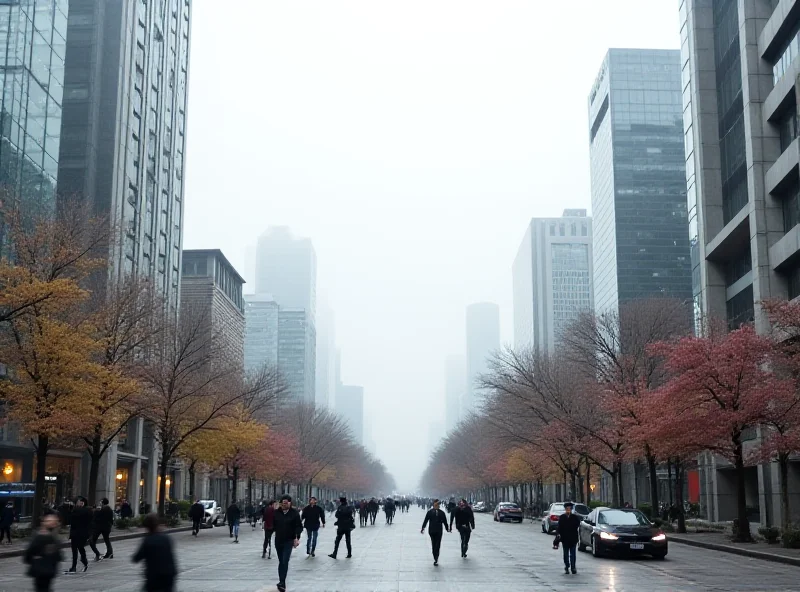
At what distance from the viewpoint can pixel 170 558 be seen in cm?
1162

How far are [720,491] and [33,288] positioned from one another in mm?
40902

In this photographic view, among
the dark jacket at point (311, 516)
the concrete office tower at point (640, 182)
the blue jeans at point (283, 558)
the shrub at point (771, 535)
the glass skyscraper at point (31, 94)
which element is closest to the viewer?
the blue jeans at point (283, 558)

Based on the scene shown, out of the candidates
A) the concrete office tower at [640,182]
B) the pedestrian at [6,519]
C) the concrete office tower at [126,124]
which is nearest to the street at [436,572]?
the pedestrian at [6,519]

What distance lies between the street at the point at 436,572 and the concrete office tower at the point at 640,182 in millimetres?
111808

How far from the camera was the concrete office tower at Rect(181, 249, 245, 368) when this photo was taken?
10988 centimetres

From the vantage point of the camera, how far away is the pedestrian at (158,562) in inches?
453

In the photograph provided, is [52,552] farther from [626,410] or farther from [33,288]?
[626,410]

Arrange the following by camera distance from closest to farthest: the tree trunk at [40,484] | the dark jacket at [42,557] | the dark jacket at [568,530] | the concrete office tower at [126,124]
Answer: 1. the dark jacket at [42,557]
2. the dark jacket at [568,530]
3. the tree trunk at [40,484]
4. the concrete office tower at [126,124]

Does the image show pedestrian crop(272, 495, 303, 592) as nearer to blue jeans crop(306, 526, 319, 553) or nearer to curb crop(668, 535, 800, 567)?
blue jeans crop(306, 526, 319, 553)

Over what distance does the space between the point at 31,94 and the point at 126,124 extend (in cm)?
1856

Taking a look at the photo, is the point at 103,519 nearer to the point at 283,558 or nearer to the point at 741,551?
the point at 283,558

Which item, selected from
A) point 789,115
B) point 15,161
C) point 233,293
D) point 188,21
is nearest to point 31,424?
point 15,161

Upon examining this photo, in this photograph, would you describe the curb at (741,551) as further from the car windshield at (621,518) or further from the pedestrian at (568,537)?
the pedestrian at (568,537)

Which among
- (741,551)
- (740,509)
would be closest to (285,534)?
(741,551)
